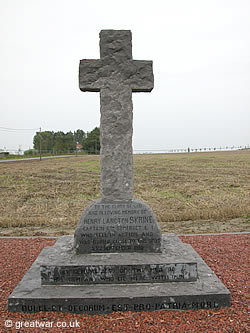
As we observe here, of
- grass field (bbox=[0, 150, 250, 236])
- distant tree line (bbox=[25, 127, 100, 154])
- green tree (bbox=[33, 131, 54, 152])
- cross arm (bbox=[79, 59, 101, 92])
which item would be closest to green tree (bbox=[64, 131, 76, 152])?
distant tree line (bbox=[25, 127, 100, 154])

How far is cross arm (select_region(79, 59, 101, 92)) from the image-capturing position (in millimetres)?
4617

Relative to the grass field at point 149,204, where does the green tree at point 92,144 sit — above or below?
above

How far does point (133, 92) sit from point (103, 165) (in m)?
1.27

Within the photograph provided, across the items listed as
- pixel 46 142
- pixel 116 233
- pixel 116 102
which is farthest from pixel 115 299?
pixel 46 142

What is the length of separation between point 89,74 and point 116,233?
2431mm

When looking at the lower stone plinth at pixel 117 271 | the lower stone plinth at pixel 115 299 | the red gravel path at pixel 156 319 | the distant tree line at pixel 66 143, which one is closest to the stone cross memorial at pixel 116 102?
the lower stone plinth at pixel 117 271

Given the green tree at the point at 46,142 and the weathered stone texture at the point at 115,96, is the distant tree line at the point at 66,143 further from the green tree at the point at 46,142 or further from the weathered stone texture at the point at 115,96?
the weathered stone texture at the point at 115,96

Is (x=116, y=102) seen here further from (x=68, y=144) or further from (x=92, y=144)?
(x=68, y=144)

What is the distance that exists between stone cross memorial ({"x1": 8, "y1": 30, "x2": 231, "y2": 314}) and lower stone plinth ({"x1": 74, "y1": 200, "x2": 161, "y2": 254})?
0.05 feet

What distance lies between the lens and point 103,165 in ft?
15.1

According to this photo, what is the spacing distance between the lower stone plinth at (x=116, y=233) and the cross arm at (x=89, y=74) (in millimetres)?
1911

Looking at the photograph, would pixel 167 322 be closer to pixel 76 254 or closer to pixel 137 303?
pixel 137 303

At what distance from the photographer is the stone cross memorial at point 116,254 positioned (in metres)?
3.59

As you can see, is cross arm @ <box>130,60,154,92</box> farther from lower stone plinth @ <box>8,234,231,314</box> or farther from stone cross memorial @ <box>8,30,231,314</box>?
lower stone plinth @ <box>8,234,231,314</box>
